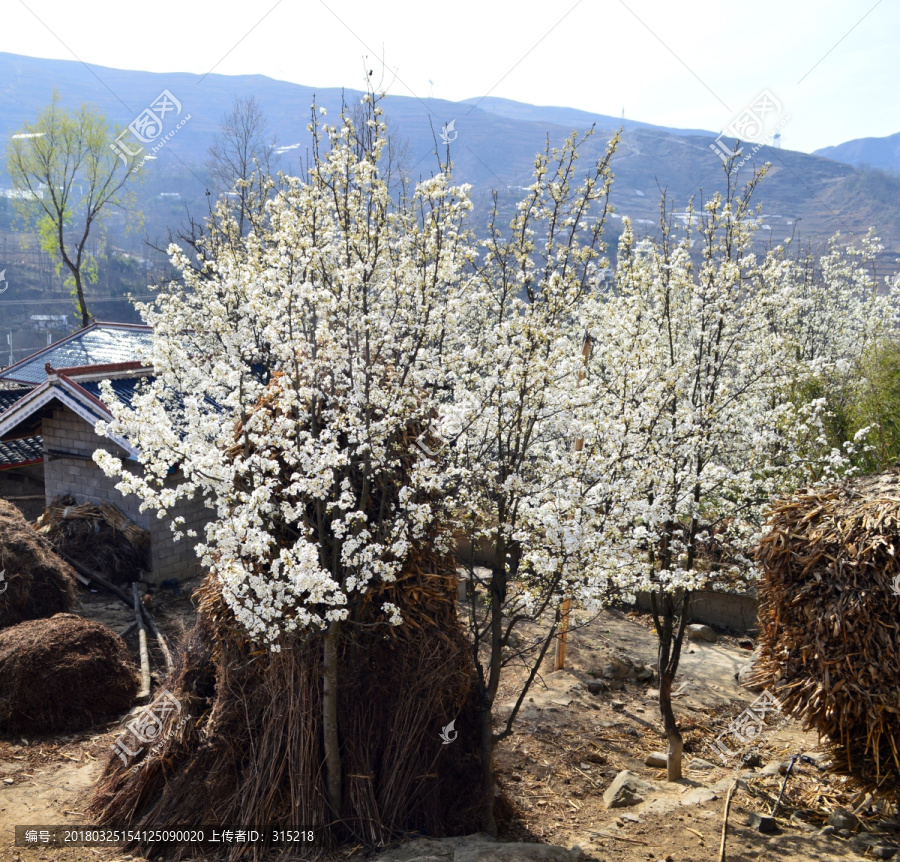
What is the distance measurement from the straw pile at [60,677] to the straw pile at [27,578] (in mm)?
1040

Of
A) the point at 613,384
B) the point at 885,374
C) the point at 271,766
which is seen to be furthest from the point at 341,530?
the point at 885,374

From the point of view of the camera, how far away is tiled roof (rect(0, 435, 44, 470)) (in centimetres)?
1703

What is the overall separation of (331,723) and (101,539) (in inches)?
388

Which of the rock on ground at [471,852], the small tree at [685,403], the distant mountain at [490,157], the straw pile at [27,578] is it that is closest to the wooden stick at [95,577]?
the straw pile at [27,578]

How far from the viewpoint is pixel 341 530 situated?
5449 millimetres

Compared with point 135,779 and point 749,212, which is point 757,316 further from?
point 135,779

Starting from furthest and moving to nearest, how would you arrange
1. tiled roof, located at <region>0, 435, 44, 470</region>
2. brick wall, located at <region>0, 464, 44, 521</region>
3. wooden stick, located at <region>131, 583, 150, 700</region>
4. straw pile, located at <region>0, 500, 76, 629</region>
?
1. brick wall, located at <region>0, 464, 44, 521</region>
2. tiled roof, located at <region>0, 435, 44, 470</region>
3. straw pile, located at <region>0, 500, 76, 629</region>
4. wooden stick, located at <region>131, 583, 150, 700</region>

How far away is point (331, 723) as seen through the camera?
6.17 metres

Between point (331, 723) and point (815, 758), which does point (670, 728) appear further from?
point (331, 723)

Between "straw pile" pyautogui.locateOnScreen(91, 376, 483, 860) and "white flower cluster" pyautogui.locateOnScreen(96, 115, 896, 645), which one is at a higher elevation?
"white flower cluster" pyautogui.locateOnScreen(96, 115, 896, 645)

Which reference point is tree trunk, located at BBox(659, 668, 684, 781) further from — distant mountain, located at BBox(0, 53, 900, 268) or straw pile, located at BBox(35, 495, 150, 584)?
distant mountain, located at BBox(0, 53, 900, 268)

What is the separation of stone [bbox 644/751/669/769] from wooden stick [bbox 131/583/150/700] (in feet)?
22.5

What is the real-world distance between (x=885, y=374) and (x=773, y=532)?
26.7 ft

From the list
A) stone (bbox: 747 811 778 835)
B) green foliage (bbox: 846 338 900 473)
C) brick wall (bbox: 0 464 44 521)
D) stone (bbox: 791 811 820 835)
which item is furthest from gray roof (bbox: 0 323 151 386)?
stone (bbox: 791 811 820 835)
